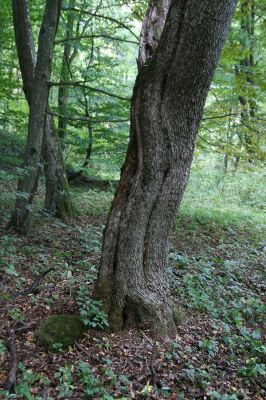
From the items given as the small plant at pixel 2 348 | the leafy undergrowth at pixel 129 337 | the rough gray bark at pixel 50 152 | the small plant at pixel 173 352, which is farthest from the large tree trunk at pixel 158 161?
the rough gray bark at pixel 50 152

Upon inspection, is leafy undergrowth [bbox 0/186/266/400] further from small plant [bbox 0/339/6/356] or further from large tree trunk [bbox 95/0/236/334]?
large tree trunk [bbox 95/0/236/334]

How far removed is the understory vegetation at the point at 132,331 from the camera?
326 cm

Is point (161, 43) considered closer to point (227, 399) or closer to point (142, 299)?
point (142, 299)

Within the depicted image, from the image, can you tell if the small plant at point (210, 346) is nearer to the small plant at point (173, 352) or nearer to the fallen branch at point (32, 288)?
the small plant at point (173, 352)

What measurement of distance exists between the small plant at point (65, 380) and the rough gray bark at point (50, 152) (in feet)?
16.1

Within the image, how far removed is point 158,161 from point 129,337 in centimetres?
191

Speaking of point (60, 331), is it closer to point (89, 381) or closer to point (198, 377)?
point (89, 381)

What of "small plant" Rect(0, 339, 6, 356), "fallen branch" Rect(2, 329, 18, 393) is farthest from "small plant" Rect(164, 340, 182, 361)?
"small plant" Rect(0, 339, 6, 356)

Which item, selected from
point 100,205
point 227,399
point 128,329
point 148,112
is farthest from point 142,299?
point 100,205

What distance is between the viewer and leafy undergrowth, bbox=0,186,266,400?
10.6 ft

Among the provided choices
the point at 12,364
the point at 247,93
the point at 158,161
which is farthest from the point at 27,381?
the point at 247,93

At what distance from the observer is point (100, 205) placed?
986cm

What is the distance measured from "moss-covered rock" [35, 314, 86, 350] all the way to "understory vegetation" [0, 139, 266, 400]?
0.20 feet

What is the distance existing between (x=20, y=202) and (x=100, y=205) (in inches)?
141
